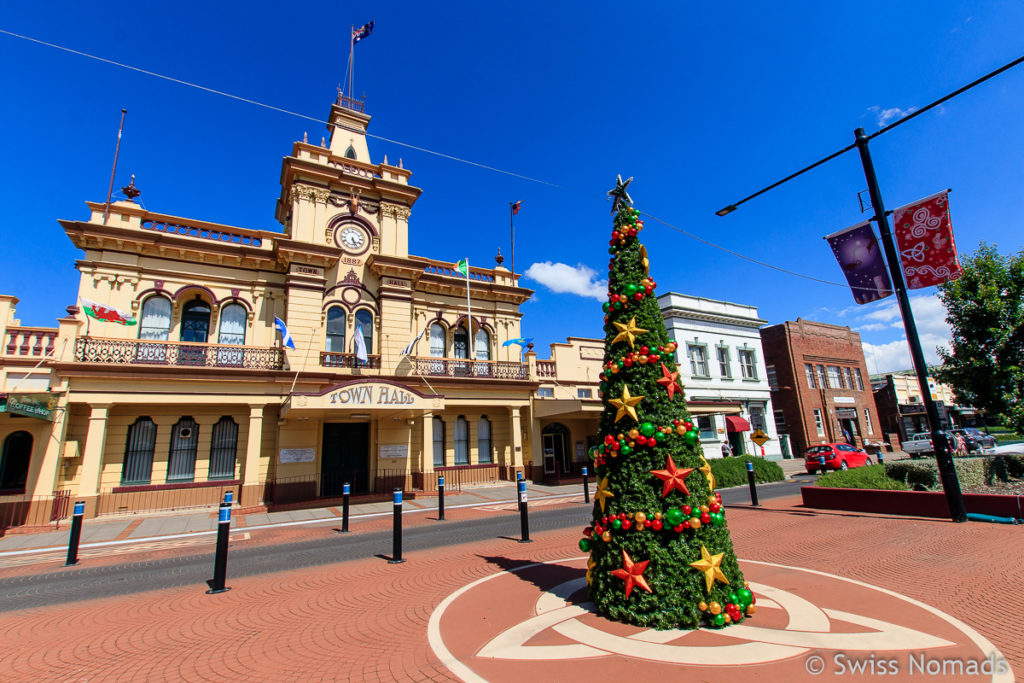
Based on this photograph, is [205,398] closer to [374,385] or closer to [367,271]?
[374,385]

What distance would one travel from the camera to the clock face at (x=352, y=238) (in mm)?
21234

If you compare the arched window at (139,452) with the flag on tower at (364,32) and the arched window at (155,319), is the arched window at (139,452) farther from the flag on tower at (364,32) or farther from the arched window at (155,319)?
the flag on tower at (364,32)

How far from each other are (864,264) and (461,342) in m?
17.2

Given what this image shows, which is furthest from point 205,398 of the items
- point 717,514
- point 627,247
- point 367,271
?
point 717,514

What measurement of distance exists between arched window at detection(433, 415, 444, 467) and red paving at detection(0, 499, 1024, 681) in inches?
494

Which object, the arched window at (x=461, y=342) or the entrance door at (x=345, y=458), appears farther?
Result: the arched window at (x=461, y=342)

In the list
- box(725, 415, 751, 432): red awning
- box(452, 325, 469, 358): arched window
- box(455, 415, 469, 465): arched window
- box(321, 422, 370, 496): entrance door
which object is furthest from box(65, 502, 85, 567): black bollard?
box(725, 415, 751, 432): red awning

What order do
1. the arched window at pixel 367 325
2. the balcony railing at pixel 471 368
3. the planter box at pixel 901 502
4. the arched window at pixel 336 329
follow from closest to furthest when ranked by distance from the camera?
the planter box at pixel 901 502 < the arched window at pixel 336 329 < the arched window at pixel 367 325 < the balcony railing at pixel 471 368

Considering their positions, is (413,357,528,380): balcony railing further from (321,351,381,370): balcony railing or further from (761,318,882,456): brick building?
(761,318,882,456): brick building

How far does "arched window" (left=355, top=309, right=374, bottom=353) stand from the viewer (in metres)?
20.7

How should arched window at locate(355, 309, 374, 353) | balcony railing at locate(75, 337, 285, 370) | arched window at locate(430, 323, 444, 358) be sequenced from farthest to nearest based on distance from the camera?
arched window at locate(430, 323, 444, 358)
arched window at locate(355, 309, 374, 353)
balcony railing at locate(75, 337, 285, 370)

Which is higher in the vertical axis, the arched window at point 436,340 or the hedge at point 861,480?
the arched window at point 436,340

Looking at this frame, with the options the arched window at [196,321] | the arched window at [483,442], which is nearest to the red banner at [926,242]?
the arched window at [483,442]

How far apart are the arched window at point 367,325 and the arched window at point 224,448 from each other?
592 centimetres
